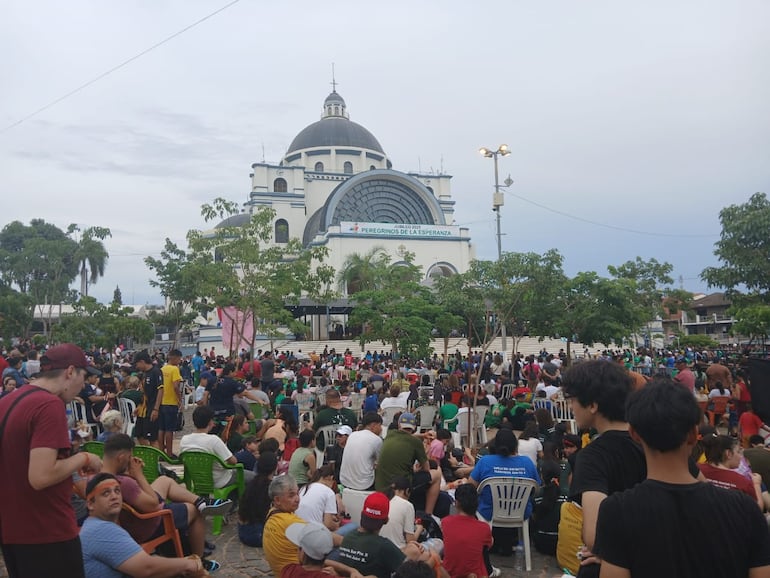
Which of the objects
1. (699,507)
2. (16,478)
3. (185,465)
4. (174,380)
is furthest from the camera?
(174,380)

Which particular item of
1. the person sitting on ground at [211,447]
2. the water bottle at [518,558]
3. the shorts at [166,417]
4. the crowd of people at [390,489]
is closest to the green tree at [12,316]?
the crowd of people at [390,489]

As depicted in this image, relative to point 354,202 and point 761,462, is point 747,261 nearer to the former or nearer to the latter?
point 761,462

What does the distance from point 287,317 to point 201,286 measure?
3.00m

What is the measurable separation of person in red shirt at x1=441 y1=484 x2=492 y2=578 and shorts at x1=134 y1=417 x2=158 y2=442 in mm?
5212

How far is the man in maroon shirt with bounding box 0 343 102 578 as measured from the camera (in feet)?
8.34

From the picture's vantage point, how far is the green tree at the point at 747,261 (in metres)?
16.1

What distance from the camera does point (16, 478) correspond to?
2.56 meters

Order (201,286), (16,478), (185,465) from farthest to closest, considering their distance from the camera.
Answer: (201,286) → (185,465) → (16,478)

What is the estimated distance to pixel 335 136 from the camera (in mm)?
54406

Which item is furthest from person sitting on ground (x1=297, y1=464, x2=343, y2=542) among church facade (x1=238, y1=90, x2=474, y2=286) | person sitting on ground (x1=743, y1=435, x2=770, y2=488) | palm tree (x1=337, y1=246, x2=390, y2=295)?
church facade (x1=238, y1=90, x2=474, y2=286)

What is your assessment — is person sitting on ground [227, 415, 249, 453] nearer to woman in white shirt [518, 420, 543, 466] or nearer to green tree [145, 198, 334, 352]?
woman in white shirt [518, 420, 543, 466]

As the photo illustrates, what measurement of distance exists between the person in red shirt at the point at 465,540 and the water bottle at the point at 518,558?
0.81 meters

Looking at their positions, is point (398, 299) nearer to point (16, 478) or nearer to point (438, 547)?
point (438, 547)

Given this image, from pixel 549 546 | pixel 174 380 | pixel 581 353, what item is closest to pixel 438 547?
pixel 549 546
